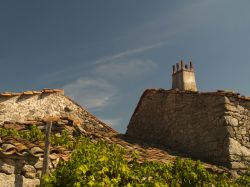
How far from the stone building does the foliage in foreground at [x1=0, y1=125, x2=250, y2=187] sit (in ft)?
3.92

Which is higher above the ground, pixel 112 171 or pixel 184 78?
pixel 184 78

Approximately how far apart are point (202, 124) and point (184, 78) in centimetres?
665

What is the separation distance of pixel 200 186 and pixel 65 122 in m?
4.58

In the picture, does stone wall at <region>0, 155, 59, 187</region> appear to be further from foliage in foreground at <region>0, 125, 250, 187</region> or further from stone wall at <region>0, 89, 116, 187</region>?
stone wall at <region>0, 89, 116, 187</region>

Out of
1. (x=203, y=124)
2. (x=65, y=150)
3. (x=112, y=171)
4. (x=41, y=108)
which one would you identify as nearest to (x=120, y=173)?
(x=112, y=171)

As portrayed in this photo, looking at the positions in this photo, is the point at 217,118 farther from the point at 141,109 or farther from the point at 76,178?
the point at 76,178

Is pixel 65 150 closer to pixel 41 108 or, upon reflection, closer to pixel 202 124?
pixel 202 124

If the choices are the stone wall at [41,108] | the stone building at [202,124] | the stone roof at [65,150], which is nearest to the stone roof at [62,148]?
the stone roof at [65,150]

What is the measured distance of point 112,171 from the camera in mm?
7113

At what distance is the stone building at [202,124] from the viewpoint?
10.8 meters

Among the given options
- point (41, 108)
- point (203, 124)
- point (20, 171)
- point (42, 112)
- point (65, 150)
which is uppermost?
point (41, 108)

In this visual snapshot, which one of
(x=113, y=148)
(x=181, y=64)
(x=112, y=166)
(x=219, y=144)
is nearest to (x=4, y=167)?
(x=112, y=166)

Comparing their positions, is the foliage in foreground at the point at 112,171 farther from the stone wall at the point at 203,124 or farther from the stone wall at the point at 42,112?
the stone wall at the point at 203,124

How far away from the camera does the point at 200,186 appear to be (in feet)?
27.4
